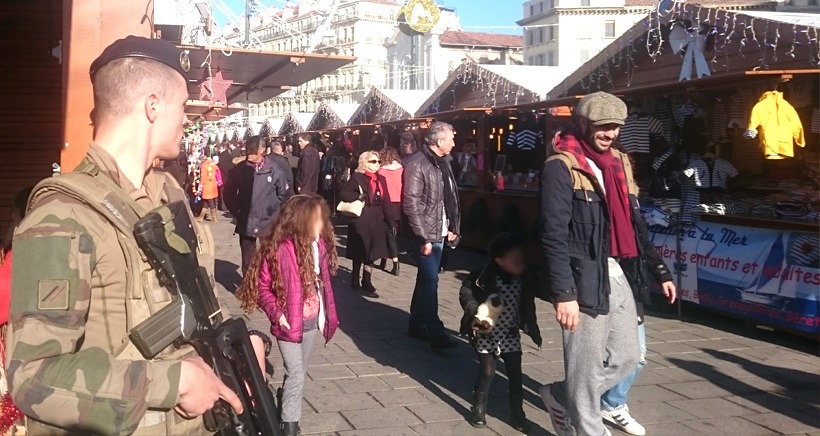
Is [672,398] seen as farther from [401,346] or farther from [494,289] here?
[401,346]

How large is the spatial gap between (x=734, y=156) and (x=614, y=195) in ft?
23.3

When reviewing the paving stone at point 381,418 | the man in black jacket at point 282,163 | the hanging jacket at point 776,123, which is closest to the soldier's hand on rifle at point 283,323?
the paving stone at point 381,418

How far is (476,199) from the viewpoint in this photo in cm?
1455

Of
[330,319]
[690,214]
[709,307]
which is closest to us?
[330,319]

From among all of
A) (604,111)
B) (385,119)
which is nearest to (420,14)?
(385,119)

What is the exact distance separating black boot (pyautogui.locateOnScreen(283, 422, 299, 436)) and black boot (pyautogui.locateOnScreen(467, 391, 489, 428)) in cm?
114

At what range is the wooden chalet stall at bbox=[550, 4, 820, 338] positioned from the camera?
7.82m

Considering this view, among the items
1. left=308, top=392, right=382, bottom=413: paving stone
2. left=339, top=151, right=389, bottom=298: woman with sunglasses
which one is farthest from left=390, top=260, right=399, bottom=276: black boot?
left=308, top=392, right=382, bottom=413: paving stone

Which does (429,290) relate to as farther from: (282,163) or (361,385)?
(282,163)

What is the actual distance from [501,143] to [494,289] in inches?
398

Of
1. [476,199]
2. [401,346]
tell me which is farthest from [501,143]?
[401,346]

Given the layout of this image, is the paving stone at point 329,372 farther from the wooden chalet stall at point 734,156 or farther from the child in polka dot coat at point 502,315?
the wooden chalet stall at point 734,156

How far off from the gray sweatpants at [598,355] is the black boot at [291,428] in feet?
5.14

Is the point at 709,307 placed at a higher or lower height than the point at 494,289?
lower
